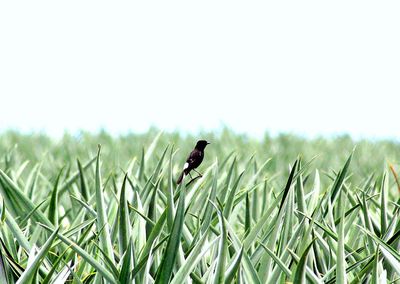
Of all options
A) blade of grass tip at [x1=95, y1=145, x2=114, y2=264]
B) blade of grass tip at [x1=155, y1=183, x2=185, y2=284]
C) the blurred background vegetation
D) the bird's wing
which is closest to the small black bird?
the bird's wing

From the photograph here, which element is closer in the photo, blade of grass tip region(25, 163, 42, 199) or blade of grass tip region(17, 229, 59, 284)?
blade of grass tip region(17, 229, 59, 284)

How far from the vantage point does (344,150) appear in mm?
4781

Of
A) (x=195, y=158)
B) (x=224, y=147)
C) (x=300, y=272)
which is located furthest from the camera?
(x=224, y=147)

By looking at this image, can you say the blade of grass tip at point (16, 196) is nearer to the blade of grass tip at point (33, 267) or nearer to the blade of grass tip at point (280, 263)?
the blade of grass tip at point (33, 267)

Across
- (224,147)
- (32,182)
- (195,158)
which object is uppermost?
(195,158)

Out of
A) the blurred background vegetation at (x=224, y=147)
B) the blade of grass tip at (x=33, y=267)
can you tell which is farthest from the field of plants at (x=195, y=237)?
the blurred background vegetation at (x=224, y=147)

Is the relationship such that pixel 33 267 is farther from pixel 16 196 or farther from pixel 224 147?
pixel 224 147

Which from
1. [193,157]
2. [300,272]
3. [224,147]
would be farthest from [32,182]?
[224,147]

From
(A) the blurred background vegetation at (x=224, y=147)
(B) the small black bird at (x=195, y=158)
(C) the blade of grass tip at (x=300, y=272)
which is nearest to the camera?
(C) the blade of grass tip at (x=300, y=272)

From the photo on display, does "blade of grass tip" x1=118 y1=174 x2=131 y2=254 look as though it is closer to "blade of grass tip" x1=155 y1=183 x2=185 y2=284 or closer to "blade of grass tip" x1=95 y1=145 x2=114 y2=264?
"blade of grass tip" x1=95 y1=145 x2=114 y2=264

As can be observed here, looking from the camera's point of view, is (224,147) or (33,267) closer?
(33,267)

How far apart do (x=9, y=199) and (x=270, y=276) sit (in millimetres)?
612

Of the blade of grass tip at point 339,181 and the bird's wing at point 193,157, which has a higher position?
the bird's wing at point 193,157

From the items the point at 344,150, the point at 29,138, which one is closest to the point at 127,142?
the point at 29,138
